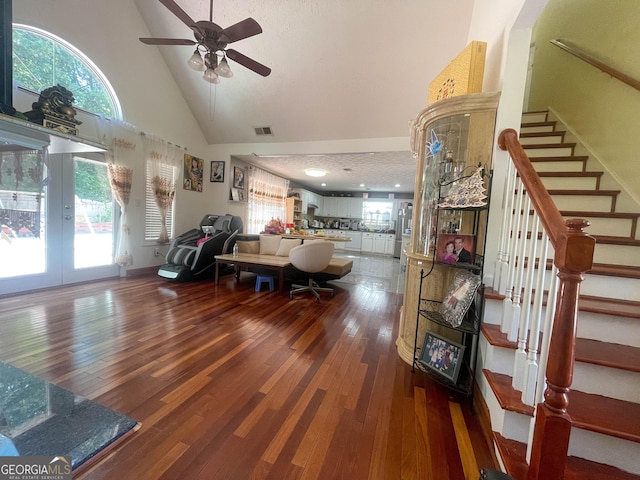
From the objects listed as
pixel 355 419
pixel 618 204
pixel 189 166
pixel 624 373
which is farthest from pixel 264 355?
pixel 189 166

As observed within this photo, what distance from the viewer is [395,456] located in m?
1.23

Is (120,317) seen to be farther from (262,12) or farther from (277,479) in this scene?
(262,12)

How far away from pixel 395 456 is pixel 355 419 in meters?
0.28

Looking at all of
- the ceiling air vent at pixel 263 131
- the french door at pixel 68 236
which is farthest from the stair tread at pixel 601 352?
the ceiling air vent at pixel 263 131

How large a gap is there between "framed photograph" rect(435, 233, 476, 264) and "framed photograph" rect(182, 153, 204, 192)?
5252 millimetres

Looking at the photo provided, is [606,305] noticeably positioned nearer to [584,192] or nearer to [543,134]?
[584,192]

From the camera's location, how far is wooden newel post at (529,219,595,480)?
805 millimetres

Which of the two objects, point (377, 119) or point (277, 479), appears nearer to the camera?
point (277, 479)

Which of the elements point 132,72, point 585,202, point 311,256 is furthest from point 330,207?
point 585,202

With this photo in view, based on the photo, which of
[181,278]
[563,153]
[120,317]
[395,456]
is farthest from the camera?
[181,278]

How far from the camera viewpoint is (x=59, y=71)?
3.31m

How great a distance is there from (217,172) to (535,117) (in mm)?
5681

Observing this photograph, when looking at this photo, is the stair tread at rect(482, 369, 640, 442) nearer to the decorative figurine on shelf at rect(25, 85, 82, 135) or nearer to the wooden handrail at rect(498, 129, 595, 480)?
the wooden handrail at rect(498, 129, 595, 480)

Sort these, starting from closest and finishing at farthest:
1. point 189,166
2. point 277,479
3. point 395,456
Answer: point 277,479 → point 395,456 → point 189,166
